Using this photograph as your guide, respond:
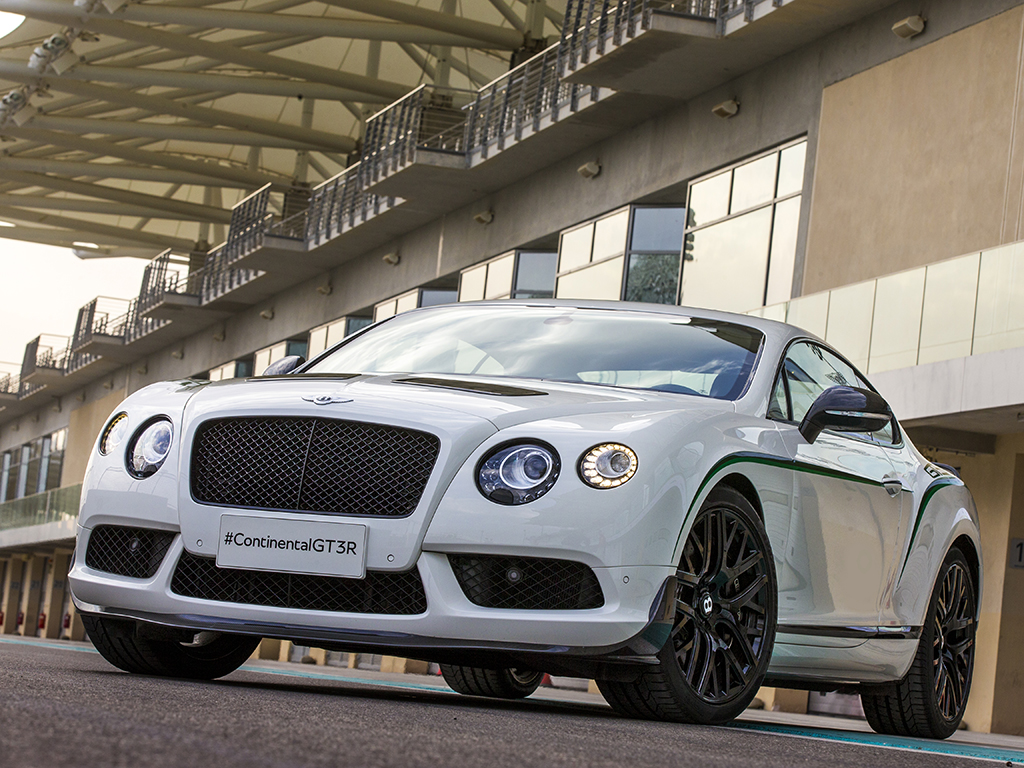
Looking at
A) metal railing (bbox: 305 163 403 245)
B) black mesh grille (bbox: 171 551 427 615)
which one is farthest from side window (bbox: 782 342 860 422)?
metal railing (bbox: 305 163 403 245)

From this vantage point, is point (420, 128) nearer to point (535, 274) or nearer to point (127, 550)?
point (535, 274)

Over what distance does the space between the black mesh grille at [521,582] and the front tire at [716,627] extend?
35 centimetres

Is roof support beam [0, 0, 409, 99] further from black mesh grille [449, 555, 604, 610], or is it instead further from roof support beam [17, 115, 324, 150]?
black mesh grille [449, 555, 604, 610]

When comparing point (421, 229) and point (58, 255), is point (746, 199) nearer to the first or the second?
point (421, 229)

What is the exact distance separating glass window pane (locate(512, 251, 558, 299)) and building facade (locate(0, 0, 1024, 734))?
0.13ft

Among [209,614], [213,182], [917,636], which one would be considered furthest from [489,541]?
[213,182]

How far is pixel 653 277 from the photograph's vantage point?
2400 cm

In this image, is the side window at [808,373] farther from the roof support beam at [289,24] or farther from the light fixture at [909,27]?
the roof support beam at [289,24]

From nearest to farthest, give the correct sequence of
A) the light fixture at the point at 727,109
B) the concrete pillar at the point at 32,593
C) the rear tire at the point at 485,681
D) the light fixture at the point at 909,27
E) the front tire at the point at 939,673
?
the front tire at the point at 939,673, the rear tire at the point at 485,681, the light fixture at the point at 909,27, the light fixture at the point at 727,109, the concrete pillar at the point at 32,593

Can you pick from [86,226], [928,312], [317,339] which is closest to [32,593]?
[86,226]

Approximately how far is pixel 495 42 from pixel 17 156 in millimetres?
17365

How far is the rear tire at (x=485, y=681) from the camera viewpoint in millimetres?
7117

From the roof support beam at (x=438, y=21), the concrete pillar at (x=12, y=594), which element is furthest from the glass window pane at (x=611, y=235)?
the concrete pillar at (x=12, y=594)

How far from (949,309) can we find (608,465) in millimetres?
10528
